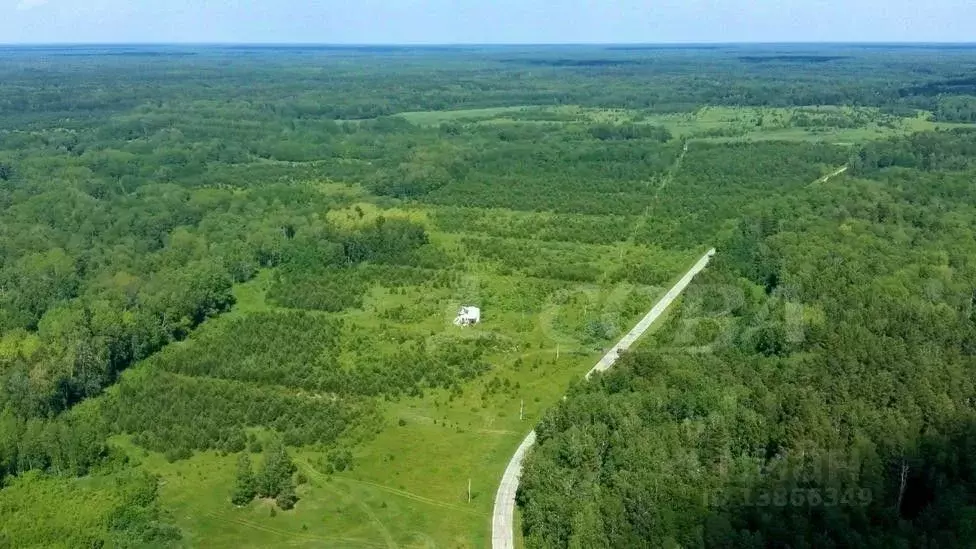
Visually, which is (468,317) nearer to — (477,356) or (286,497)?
(477,356)

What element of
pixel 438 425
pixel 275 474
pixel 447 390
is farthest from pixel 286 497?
pixel 447 390

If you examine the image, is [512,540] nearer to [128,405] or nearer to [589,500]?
[589,500]

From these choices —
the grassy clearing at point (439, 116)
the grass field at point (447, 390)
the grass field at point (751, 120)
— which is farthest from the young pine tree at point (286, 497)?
the grassy clearing at point (439, 116)

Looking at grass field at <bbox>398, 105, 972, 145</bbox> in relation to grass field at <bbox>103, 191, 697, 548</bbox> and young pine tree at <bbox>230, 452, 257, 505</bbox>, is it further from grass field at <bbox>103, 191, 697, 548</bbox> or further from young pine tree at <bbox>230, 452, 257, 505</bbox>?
young pine tree at <bbox>230, 452, 257, 505</bbox>

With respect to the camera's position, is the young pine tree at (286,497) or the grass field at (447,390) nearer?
the grass field at (447,390)

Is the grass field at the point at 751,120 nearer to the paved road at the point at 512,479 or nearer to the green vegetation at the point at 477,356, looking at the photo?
the green vegetation at the point at 477,356

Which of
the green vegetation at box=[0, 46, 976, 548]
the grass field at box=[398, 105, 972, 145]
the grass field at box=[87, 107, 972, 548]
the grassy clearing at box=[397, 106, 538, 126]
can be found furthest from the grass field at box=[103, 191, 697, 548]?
the grassy clearing at box=[397, 106, 538, 126]
